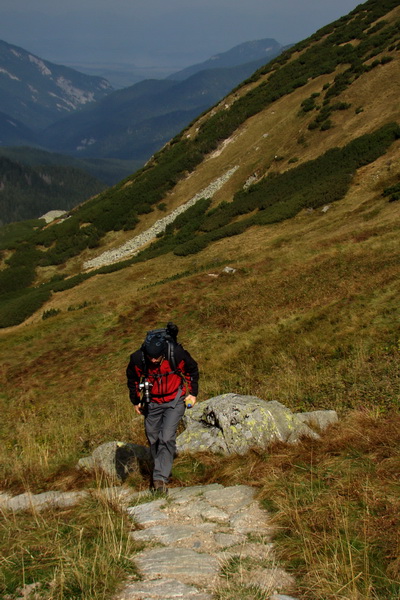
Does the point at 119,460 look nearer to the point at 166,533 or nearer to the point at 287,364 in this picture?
the point at 166,533

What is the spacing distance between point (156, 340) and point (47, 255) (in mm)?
56541

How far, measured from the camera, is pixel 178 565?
3947 millimetres

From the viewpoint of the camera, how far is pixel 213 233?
3516 centimetres

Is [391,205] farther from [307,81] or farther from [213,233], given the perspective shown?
[307,81]

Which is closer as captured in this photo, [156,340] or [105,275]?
[156,340]

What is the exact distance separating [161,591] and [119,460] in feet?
12.2

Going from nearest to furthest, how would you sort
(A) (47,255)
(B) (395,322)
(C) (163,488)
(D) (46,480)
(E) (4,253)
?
(C) (163,488)
(D) (46,480)
(B) (395,322)
(A) (47,255)
(E) (4,253)

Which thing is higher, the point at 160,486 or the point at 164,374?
the point at 164,374

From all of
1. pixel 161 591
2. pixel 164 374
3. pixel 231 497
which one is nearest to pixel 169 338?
pixel 164 374

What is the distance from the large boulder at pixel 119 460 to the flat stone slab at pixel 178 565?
258 cm

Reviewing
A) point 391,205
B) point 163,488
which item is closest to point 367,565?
point 163,488

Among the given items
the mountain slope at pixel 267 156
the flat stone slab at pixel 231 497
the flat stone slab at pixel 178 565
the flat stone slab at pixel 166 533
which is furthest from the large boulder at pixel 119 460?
the mountain slope at pixel 267 156

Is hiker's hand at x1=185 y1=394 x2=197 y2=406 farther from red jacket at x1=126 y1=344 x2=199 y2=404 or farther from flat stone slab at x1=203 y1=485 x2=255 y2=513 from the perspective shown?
flat stone slab at x1=203 y1=485 x2=255 y2=513

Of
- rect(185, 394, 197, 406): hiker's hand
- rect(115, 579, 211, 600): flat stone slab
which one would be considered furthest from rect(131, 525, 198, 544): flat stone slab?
rect(185, 394, 197, 406): hiker's hand
